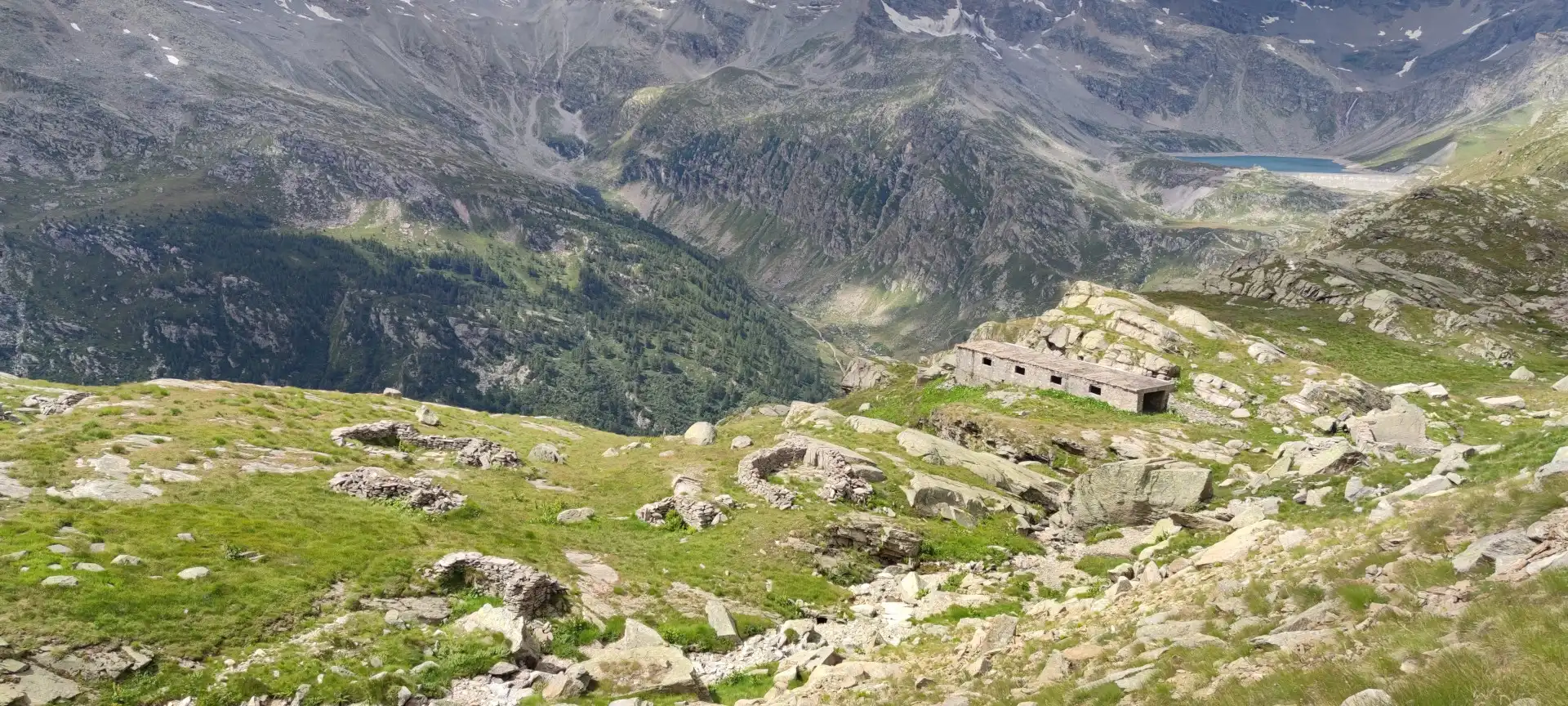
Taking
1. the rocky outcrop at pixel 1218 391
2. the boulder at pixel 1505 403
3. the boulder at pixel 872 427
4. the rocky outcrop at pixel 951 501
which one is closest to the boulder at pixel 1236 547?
the rocky outcrop at pixel 951 501

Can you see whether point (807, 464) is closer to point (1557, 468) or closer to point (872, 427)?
point (872, 427)

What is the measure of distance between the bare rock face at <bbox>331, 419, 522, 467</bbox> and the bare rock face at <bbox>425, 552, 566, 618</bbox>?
53.2 feet

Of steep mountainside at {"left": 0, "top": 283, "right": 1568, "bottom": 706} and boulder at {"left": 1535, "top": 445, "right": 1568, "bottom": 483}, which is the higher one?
boulder at {"left": 1535, "top": 445, "right": 1568, "bottom": 483}

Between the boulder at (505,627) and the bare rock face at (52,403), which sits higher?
the boulder at (505,627)

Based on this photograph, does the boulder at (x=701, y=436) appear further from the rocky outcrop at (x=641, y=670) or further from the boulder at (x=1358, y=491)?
the boulder at (x=1358, y=491)

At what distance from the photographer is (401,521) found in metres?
32.2

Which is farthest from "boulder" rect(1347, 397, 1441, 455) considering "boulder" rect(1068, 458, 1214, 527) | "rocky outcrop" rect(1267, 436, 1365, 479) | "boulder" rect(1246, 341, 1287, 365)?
"boulder" rect(1246, 341, 1287, 365)

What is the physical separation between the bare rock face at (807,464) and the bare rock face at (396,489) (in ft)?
51.4

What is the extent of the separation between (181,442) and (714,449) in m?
29.0

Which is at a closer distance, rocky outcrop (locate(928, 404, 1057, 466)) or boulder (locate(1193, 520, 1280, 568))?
boulder (locate(1193, 520, 1280, 568))

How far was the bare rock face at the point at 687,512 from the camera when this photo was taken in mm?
38406

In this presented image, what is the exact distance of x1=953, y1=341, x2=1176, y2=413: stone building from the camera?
6531 centimetres

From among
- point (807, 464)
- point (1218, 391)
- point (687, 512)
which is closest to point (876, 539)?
point (807, 464)

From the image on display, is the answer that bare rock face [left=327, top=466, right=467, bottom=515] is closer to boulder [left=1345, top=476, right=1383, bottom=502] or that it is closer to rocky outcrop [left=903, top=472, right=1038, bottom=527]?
rocky outcrop [left=903, top=472, right=1038, bottom=527]
